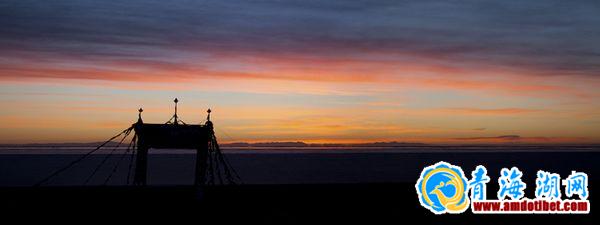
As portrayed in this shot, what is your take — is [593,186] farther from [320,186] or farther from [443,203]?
[443,203]

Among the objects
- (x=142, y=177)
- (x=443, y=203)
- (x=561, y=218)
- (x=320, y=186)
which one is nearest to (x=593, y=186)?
(x=561, y=218)

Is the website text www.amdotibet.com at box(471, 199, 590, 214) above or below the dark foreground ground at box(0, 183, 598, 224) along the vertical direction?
above
